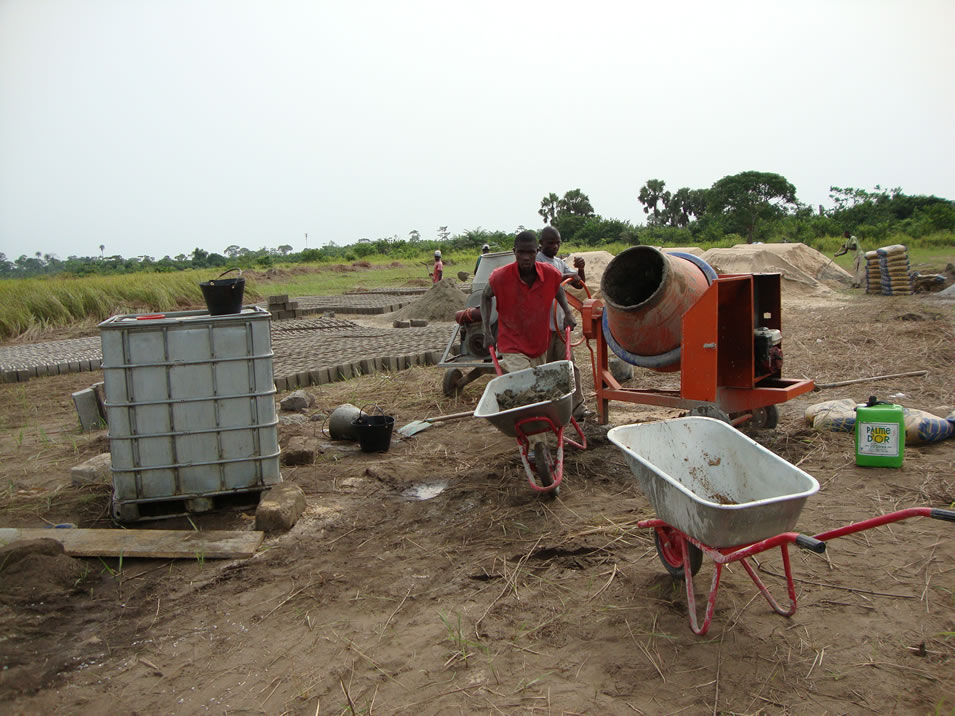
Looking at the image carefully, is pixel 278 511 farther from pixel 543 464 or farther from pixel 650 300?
pixel 650 300

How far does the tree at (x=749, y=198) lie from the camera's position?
4147 centimetres

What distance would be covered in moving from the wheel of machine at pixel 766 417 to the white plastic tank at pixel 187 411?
3.67m

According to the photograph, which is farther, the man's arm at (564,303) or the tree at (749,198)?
the tree at (749,198)

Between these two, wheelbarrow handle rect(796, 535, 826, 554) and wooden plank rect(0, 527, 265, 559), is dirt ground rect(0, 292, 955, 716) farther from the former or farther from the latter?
wheelbarrow handle rect(796, 535, 826, 554)

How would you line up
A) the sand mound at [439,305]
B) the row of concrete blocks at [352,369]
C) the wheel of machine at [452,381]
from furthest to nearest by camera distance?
the sand mound at [439,305] → the row of concrete blocks at [352,369] → the wheel of machine at [452,381]

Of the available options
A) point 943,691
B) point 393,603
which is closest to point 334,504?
point 393,603

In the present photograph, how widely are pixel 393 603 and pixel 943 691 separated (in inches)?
87.1

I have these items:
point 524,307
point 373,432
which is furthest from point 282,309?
point 524,307

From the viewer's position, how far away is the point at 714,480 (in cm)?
357

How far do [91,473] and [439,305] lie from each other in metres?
11.0

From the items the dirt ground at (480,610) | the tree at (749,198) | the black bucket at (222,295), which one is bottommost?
the dirt ground at (480,610)

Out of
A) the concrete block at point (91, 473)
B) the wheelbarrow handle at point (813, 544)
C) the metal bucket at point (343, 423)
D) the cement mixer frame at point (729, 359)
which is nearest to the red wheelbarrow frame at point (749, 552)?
the wheelbarrow handle at point (813, 544)

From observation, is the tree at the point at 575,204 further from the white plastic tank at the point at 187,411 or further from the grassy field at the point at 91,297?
the white plastic tank at the point at 187,411

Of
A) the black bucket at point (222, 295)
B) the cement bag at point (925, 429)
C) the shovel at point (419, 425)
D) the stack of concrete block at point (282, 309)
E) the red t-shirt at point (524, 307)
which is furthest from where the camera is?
the stack of concrete block at point (282, 309)
